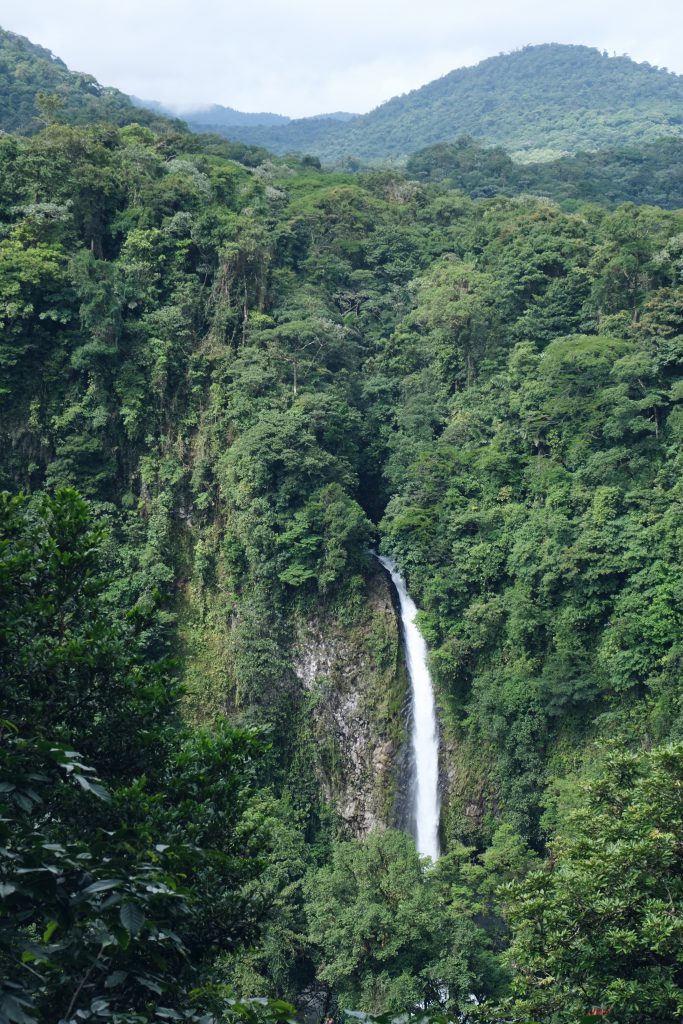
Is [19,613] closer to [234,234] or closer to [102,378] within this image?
[102,378]

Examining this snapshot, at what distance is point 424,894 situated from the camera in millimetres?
14453

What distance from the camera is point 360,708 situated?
1895cm

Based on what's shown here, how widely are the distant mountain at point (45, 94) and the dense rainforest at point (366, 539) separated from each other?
7.82 metres

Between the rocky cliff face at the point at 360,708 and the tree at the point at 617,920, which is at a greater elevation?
the tree at the point at 617,920

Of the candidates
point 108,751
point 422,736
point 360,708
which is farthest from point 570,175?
point 108,751

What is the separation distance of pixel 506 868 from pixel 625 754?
15.5ft

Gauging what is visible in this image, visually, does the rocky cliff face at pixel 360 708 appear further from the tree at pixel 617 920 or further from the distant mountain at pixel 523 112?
the distant mountain at pixel 523 112

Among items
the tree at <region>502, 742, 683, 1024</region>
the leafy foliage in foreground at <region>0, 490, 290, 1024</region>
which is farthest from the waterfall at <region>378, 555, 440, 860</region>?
the leafy foliage in foreground at <region>0, 490, 290, 1024</region>

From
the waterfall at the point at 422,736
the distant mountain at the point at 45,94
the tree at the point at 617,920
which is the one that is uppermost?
the distant mountain at the point at 45,94

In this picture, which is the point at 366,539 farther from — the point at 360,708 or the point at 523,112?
the point at 523,112

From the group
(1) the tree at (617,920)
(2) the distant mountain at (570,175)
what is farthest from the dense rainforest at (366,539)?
(2) the distant mountain at (570,175)

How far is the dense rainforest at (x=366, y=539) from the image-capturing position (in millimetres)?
9648

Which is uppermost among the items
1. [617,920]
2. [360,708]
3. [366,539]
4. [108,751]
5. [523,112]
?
[523,112]

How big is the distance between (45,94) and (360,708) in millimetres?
26739
